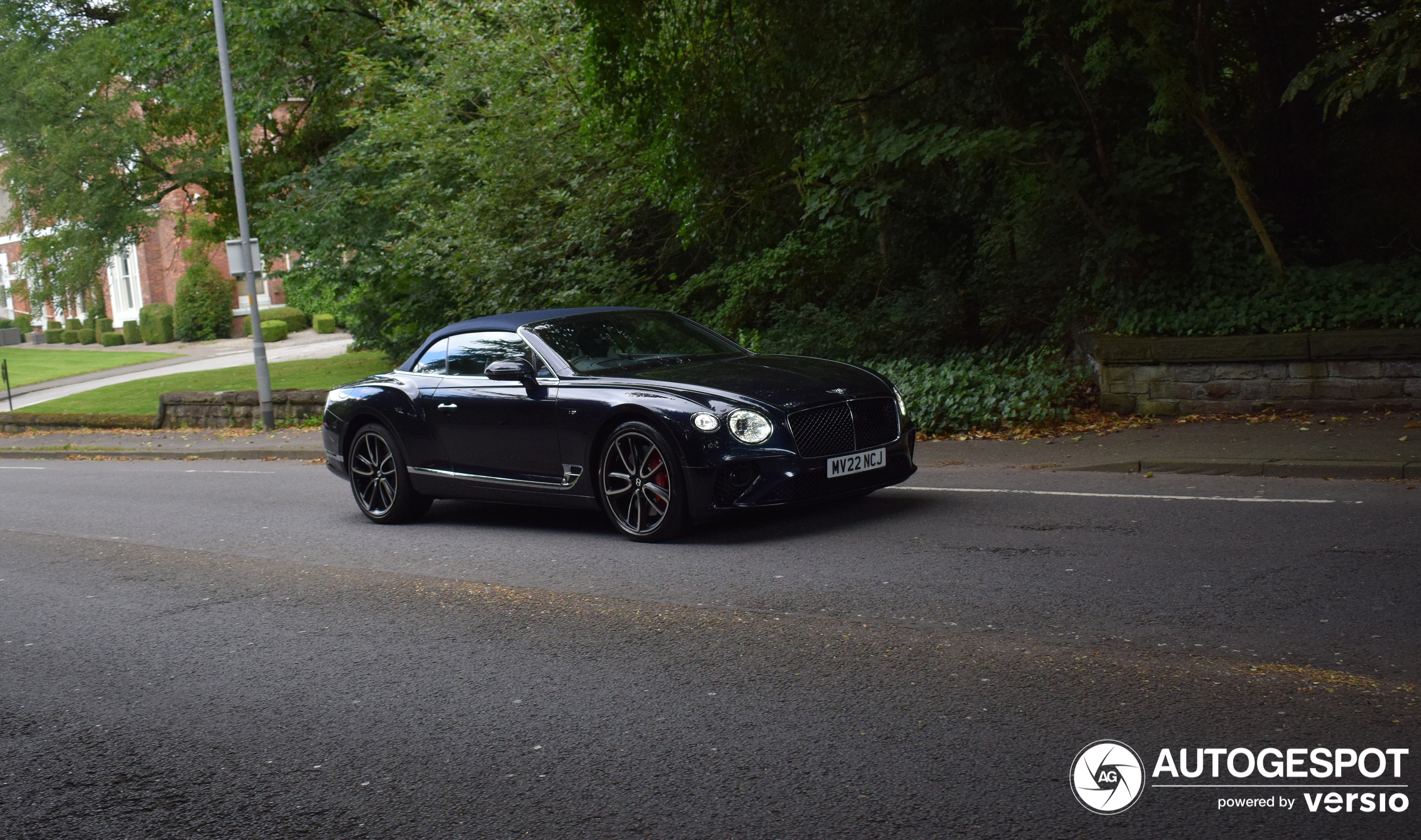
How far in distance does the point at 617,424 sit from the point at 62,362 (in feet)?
169

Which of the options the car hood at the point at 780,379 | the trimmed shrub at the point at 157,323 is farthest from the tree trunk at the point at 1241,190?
the trimmed shrub at the point at 157,323

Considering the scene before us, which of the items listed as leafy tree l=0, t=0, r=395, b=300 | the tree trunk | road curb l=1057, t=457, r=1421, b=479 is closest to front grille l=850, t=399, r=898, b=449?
road curb l=1057, t=457, r=1421, b=479

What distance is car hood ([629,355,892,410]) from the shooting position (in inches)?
312

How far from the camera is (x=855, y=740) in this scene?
4.30 meters

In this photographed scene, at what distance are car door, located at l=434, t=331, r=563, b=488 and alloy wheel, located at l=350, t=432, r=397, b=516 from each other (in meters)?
0.90

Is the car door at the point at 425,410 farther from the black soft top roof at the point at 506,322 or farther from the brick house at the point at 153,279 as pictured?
the brick house at the point at 153,279

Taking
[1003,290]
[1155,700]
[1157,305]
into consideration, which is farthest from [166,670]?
[1003,290]

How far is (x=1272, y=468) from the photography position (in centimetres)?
943

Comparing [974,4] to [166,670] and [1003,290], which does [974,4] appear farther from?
[166,670]

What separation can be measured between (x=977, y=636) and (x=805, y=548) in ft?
7.50

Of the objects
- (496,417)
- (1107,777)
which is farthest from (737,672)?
(496,417)

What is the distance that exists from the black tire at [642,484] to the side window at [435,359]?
2073mm

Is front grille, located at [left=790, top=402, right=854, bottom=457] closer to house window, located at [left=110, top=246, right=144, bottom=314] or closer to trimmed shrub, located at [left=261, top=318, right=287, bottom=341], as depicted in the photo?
trimmed shrub, located at [left=261, top=318, right=287, bottom=341]

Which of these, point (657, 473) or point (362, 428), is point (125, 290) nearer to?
point (362, 428)
